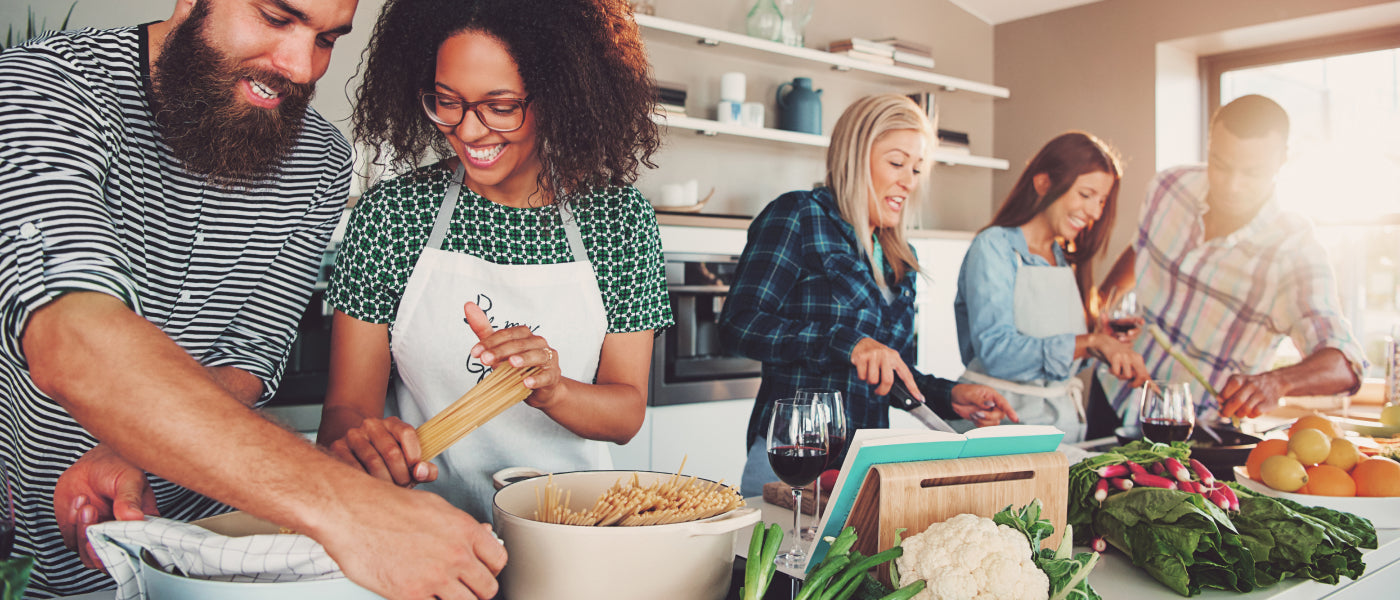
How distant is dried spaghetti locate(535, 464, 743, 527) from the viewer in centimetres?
89

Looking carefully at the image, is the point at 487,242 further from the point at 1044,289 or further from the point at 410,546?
the point at 1044,289

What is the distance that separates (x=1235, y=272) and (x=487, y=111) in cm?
222

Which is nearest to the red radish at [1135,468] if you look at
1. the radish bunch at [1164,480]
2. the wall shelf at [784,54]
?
the radish bunch at [1164,480]

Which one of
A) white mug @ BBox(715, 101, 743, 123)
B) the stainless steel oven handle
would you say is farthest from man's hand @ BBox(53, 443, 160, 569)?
white mug @ BBox(715, 101, 743, 123)

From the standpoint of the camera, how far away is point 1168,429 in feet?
5.37

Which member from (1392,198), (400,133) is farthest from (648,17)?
(1392,198)

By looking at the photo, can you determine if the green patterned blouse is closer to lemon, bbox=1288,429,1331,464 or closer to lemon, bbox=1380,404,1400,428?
lemon, bbox=1288,429,1331,464

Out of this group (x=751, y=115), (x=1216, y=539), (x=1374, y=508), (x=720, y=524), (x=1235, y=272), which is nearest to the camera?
(x=720, y=524)

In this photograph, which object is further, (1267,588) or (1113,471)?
(1113,471)

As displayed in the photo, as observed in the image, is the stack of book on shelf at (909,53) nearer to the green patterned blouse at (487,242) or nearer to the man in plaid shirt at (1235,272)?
the man in plaid shirt at (1235,272)

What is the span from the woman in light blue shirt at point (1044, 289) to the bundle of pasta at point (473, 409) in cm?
139

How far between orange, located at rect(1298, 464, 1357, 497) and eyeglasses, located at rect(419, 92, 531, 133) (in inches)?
51.6

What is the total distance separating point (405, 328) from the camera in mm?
1415

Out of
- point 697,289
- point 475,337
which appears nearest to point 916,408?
point 475,337
